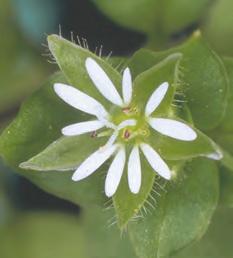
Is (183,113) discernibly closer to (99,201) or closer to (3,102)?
(99,201)

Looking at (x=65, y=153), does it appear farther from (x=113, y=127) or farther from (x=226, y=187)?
(x=226, y=187)

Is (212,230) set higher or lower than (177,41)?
lower

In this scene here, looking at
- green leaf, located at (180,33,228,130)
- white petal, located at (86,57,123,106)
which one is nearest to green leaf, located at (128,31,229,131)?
green leaf, located at (180,33,228,130)

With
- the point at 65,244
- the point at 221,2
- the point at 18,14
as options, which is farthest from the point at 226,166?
the point at 18,14

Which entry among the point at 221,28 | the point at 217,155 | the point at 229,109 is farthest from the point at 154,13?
the point at 217,155

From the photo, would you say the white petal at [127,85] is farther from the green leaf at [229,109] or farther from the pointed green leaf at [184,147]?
the green leaf at [229,109]

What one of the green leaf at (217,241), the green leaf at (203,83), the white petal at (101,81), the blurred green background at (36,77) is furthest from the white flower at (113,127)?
the blurred green background at (36,77)
